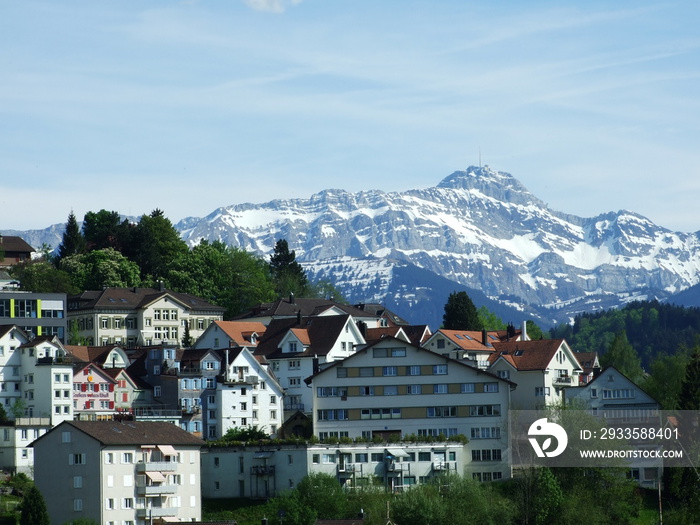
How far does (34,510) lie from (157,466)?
10.1m

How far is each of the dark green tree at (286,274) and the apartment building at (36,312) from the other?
38.0m

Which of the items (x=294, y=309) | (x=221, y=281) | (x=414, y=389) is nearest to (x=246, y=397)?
(x=414, y=389)

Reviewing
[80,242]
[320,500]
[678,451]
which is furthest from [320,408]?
[80,242]

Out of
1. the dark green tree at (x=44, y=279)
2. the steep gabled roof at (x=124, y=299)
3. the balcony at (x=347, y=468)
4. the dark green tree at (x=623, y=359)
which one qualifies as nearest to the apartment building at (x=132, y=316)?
the steep gabled roof at (x=124, y=299)

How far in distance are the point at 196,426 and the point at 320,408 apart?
10.3 meters

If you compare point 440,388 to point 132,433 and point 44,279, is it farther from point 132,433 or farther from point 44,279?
point 44,279

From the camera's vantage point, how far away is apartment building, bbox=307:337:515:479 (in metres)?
102

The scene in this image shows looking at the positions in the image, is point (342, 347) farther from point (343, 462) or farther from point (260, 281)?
point (260, 281)

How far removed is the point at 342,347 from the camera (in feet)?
390

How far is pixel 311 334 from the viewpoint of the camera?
120 meters

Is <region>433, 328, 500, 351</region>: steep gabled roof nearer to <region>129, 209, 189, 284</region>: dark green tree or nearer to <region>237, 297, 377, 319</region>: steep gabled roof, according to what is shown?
<region>237, 297, 377, 319</region>: steep gabled roof

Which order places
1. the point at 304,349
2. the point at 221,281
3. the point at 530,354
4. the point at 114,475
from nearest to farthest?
1. the point at 114,475
2. the point at 530,354
3. the point at 304,349
4. the point at 221,281

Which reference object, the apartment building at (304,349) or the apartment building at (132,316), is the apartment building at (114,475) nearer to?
the apartment building at (304,349)

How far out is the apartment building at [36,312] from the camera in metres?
128
